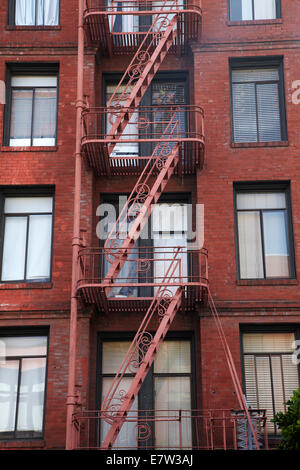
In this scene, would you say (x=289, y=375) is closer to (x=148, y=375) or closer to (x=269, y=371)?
(x=269, y=371)

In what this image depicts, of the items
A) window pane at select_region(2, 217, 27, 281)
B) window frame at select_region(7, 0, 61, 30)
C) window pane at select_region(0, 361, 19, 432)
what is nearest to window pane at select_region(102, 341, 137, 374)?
window pane at select_region(0, 361, 19, 432)

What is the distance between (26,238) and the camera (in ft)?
65.1

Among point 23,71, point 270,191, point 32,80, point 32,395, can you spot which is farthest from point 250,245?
point 23,71

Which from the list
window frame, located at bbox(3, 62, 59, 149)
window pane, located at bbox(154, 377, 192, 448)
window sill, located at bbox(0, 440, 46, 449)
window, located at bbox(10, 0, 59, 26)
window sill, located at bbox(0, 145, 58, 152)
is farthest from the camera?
window, located at bbox(10, 0, 59, 26)

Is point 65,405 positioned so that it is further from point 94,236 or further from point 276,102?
point 276,102

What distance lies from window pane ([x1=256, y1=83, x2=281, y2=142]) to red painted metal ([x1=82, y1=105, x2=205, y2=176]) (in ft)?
5.48

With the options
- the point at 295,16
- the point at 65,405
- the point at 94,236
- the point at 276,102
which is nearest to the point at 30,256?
the point at 94,236

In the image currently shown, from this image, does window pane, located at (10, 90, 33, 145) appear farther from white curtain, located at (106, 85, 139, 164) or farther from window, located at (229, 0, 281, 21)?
window, located at (229, 0, 281, 21)

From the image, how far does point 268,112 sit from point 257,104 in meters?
0.36

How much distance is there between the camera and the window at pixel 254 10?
70.6 ft

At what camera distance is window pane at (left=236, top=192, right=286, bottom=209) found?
65.6 feet

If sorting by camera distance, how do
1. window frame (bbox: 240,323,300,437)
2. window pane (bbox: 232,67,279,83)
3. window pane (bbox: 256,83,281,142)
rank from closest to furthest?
1. window frame (bbox: 240,323,300,437)
2. window pane (bbox: 256,83,281,142)
3. window pane (bbox: 232,67,279,83)

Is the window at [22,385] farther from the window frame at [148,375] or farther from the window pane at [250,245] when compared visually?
the window pane at [250,245]

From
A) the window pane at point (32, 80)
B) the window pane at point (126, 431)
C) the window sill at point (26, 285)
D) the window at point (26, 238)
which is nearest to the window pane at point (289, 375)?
the window pane at point (126, 431)
